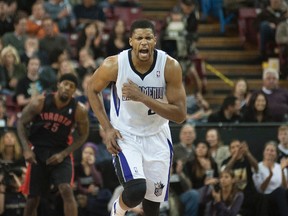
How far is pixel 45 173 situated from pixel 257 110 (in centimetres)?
413

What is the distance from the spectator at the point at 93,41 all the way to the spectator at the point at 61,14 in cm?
71

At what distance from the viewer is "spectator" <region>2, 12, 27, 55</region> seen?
14227mm

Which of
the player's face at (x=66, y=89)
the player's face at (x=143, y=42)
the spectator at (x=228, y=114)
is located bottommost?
the spectator at (x=228, y=114)

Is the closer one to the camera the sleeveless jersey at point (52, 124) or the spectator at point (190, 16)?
the sleeveless jersey at point (52, 124)

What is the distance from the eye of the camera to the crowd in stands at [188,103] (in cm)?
1158

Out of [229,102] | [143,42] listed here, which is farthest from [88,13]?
[143,42]

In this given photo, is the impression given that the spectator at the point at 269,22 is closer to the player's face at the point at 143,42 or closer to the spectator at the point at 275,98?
the spectator at the point at 275,98

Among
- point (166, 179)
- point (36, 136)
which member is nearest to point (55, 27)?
point (36, 136)

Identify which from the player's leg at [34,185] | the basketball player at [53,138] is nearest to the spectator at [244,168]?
the basketball player at [53,138]

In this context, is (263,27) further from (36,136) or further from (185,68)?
(36,136)

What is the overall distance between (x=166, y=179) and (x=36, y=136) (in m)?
2.42

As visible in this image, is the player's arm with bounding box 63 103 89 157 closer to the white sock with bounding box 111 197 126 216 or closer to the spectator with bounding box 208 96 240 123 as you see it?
the white sock with bounding box 111 197 126 216

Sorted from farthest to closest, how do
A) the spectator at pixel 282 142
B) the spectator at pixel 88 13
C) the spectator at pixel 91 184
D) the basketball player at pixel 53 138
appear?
the spectator at pixel 88 13
the spectator at pixel 282 142
the spectator at pixel 91 184
the basketball player at pixel 53 138

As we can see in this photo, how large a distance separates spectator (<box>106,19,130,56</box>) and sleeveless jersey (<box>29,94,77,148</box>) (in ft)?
15.0
